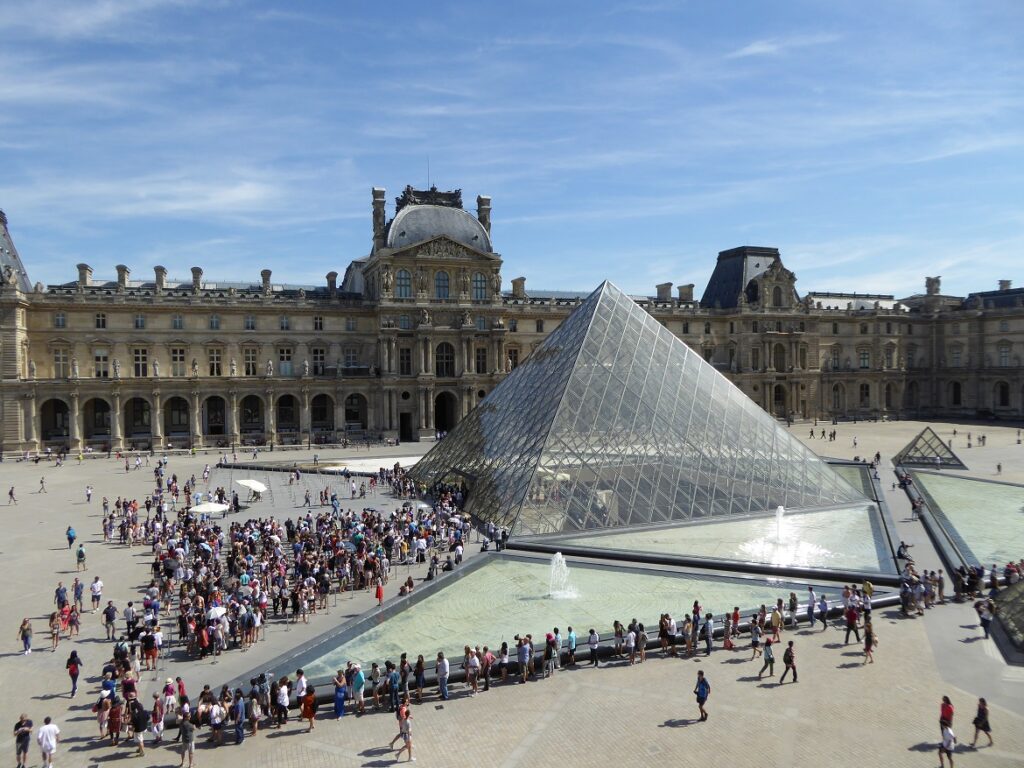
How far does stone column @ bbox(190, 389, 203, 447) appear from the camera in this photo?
50688mm

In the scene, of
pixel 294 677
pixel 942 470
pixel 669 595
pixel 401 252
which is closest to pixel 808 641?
pixel 669 595

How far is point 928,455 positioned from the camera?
39.0 m

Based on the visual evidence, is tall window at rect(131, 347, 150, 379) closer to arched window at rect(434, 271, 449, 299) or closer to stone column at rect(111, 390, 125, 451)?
stone column at rect(111, 390, 125, 451)

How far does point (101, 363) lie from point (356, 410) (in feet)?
58.0

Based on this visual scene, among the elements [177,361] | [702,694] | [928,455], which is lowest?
[928,455]

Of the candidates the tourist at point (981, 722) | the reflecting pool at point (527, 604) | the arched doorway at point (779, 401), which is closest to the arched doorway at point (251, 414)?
the reflecting pool at point (527, 604)

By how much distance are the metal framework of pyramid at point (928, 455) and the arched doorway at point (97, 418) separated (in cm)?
4926

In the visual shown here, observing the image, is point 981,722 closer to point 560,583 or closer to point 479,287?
point 560,583

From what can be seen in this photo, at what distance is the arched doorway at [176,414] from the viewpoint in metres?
54.2

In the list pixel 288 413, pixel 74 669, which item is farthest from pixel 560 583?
pixel 288 413

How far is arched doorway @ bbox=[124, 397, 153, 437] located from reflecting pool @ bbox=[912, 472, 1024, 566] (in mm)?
47895

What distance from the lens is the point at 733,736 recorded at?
11109 mm

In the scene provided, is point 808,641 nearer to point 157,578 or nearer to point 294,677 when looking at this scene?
point 294,677

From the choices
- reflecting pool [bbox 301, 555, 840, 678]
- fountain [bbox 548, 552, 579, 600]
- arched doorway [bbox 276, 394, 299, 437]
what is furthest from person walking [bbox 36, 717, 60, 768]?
arched doorway [bbox 276, 394, 299, 437]
